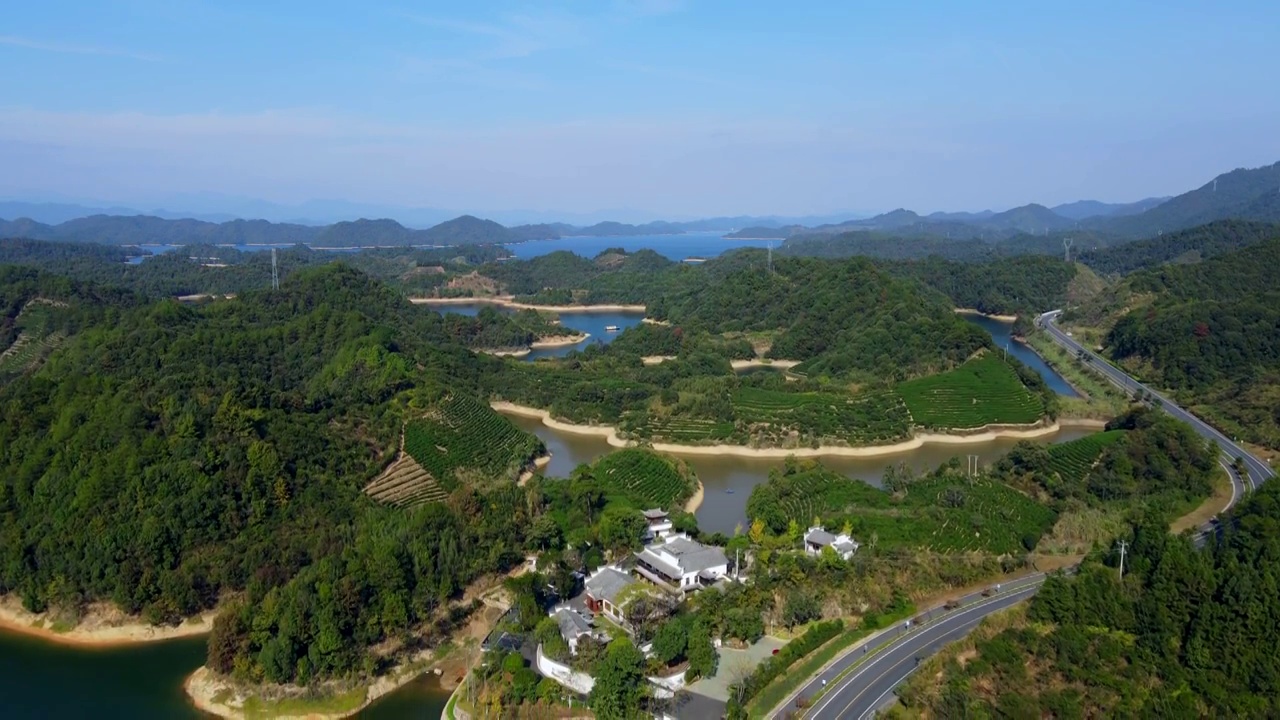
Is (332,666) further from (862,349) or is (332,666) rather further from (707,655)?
(862,349)

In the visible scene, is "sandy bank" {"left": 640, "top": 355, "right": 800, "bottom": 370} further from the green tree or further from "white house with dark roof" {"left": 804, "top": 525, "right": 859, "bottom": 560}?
the green tree

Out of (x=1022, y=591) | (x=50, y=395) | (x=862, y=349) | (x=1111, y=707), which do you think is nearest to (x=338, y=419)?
(x=50, y=395)

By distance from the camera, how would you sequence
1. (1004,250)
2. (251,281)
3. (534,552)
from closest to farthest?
(534,552) < (251,281) < (1004,250)

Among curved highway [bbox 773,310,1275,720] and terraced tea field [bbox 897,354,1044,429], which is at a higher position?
terraced tea field [bbox 897,354,1044,429]

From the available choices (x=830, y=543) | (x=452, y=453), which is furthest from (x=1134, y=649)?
(x=452, y=453)

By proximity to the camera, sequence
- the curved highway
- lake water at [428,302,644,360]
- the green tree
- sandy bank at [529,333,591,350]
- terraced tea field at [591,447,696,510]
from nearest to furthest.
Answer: the green tree < the curved highway < terraced tea field at [591,447,696,510] < lake water at [428,302,644,360] < sandy bank at [529,333,591,350]

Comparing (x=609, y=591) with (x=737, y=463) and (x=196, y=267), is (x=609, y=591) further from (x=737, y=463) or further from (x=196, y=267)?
(x=196, y=267)

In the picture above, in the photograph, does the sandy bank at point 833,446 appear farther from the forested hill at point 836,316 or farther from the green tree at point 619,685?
the green tree at point 619,685

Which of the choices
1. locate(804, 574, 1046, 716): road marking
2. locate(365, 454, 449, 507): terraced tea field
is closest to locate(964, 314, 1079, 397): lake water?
locate(804, 574, 1046, 716): road marking
